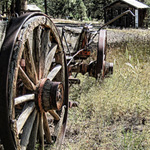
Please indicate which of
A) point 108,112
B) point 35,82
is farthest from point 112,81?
point 35,82

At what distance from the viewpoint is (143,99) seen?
400 centimetres

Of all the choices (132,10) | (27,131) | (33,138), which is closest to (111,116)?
(33,138)

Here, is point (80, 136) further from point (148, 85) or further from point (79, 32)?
point (79, 32)

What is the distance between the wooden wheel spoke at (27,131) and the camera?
82.7 inches

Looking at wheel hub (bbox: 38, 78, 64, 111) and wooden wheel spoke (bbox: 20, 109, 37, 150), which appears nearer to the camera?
wooden wheel spoke (bbox: 20, 109, 37, 150)

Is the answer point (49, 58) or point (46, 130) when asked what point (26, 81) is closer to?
point (49, 58)

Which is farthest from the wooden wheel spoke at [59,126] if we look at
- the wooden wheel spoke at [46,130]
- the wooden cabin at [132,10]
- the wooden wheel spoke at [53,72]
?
the wooden cabin at [132,10]

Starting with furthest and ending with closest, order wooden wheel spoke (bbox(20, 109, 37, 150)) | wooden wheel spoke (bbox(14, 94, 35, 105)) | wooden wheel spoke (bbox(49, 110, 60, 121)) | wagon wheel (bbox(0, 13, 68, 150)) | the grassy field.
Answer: the grassy field, wooden wheel spoke (bbox(49, 110, 60, 121)), wooden wheel spoke (bbox(20, 109, 37, 150)), wooden wheel spoke (bbox(14, 94, 35, 105)), wagon wheel (bbox(0, 13, 68, 150))

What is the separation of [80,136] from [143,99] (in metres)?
1.39

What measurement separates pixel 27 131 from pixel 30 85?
15.8 inches

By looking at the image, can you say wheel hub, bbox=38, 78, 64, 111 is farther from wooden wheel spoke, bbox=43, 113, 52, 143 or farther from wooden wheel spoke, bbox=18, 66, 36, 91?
wooden wheel spoke, bbox=43, 113, 52, 143

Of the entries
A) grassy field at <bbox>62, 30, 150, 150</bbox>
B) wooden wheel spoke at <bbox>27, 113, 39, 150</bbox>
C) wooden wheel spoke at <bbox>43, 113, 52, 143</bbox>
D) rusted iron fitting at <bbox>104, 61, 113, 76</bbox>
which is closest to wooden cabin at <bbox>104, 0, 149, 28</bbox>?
rusted iron fitting at <bbox>104, 61, 113, 76</bbox>

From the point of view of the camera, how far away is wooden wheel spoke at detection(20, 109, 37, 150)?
210 centimetres

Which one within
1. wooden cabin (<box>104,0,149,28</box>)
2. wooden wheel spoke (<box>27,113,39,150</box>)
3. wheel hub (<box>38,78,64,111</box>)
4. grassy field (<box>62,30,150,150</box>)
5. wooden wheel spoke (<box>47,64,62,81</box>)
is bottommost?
grassy field (<box>62,30,150,150</box>)
